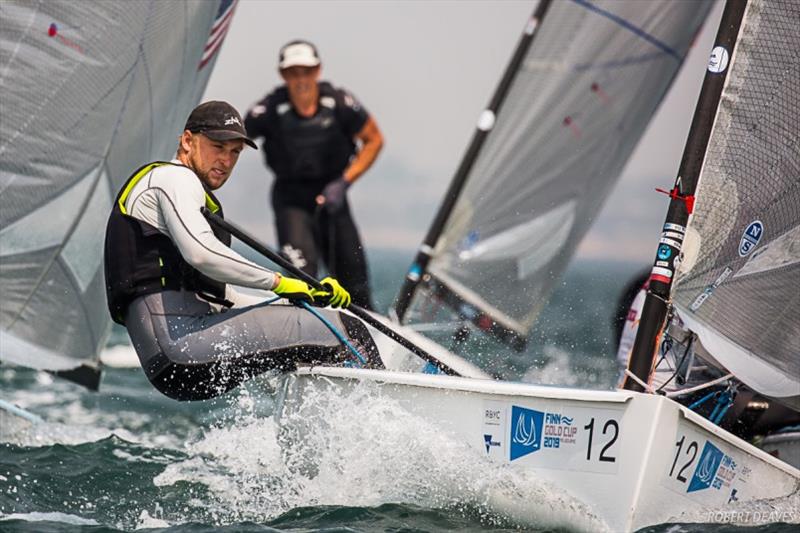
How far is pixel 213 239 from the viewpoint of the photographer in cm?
349

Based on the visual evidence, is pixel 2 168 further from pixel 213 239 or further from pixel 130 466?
pixel 213 239

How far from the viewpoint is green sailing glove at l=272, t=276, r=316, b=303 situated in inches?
143

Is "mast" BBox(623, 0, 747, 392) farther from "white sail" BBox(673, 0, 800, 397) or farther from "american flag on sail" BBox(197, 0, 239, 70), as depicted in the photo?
"american flag on sail" BBox(197, 0, 239, 70)

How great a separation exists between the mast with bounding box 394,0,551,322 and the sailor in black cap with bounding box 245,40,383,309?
0.52 metres


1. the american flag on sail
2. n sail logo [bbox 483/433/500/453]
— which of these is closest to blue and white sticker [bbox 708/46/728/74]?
n sail logo [bbox 483/433/500/453]

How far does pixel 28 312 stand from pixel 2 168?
697 millimetres

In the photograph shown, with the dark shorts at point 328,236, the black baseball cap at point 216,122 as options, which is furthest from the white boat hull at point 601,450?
the dark shorts at point 328,236

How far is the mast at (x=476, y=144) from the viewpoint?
19.3 feet

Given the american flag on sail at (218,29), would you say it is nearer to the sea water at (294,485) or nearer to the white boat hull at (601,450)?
the sea water at (294,485)

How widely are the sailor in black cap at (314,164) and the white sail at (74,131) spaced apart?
1.90 feet

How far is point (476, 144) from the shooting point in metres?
5.89

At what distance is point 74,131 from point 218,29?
0.95 meters

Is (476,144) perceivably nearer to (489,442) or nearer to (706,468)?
(489,442)

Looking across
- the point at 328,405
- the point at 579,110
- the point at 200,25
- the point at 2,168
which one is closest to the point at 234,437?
the point at 328,405
